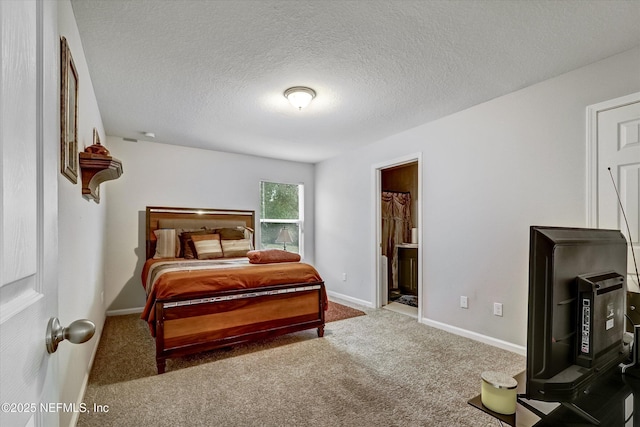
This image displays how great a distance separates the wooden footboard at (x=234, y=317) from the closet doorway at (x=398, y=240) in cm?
157

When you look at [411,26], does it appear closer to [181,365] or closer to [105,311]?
[181,365]

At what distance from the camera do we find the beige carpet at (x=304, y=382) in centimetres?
196

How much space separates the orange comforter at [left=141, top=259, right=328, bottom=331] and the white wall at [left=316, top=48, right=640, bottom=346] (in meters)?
1.50

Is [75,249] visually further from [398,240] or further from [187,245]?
[398,240]

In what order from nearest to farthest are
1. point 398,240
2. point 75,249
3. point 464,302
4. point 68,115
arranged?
point 68,115, point 75,249, point 464,302, point 398,240

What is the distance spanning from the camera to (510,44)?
2.18 meters

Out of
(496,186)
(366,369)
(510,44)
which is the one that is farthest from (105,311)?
(510,44)

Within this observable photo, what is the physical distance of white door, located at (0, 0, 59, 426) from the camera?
45cm

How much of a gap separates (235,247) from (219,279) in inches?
66.2

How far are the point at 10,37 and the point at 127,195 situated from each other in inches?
175

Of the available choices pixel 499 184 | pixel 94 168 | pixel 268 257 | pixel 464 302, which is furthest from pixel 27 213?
pixel 464 302

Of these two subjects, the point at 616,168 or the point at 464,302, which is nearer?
the point at 616,168

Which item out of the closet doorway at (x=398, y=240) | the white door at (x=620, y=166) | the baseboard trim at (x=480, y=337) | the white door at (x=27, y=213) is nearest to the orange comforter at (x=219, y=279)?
the baseboard trim at (x=480, y=337)

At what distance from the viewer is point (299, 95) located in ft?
9.34
